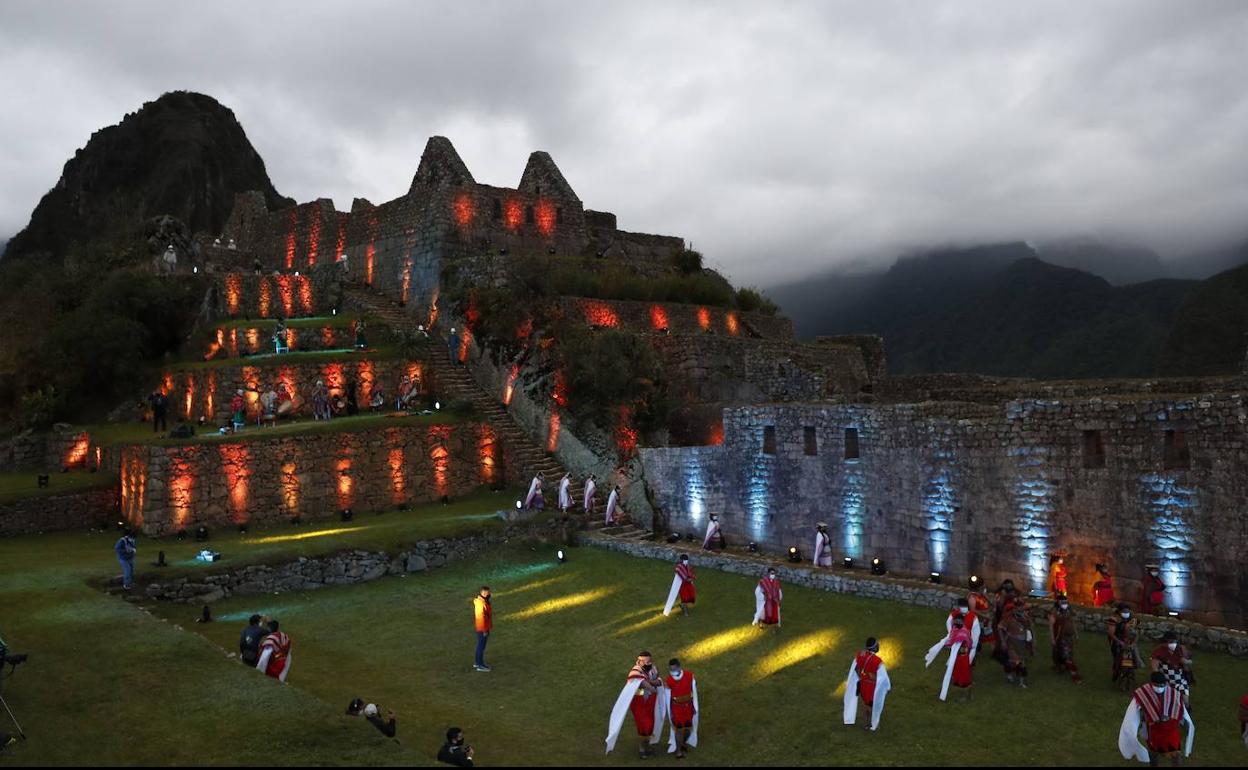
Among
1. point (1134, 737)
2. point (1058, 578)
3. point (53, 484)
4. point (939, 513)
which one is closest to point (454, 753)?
point (1134, 737)

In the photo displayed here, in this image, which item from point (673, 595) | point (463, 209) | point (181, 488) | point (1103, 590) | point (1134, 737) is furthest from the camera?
point (463, 209)

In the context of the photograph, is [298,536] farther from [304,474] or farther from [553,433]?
[553,433]

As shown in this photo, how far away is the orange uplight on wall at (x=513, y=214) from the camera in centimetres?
3888

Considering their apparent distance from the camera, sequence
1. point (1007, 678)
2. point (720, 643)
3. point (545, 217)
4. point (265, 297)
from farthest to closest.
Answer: point (545, 217)
point (265, 297)
point (720, 643)
point (1007, 678)

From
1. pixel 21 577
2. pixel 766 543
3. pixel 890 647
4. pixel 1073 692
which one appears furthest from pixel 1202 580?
pixel 21 577

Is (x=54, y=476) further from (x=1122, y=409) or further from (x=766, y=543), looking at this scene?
(x=1122, y=409)

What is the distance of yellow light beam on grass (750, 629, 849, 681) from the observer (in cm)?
1328

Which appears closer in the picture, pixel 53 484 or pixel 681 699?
pixel 681 699

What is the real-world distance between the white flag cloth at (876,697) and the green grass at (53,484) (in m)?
24.8

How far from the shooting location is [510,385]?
98.6 feet

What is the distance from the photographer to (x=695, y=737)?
10.7m

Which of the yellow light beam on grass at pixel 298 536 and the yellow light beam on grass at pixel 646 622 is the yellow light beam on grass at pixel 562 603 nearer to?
the yellow light beam on grass at pixel 646 622

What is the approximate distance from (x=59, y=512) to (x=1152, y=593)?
2924cm

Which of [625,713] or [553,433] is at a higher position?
[553,433]
